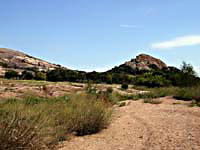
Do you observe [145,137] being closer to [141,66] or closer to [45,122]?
[45,122]

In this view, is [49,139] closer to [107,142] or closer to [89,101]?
[107,142]

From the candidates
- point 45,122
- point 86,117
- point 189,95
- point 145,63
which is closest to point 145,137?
point 86,117

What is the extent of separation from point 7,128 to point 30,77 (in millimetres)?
46353

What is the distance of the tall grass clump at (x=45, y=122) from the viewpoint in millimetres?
4465

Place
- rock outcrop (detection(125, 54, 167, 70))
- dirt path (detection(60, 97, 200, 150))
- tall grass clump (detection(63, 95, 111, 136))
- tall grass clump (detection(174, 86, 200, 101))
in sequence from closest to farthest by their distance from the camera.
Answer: dirt path (detection(60, 97, 200, 150)), tall grass clump (detection(63, 95, 111, 136)), tall grass clump (detection(174, 86, 200, 101)), rock outcrop (detection(125, 54, 167, 70))

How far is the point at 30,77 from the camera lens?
161 feet

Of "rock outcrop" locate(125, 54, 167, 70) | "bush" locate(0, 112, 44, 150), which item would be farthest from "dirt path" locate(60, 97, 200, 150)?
"rock outcrop" locate(125, 54, 167, 70)

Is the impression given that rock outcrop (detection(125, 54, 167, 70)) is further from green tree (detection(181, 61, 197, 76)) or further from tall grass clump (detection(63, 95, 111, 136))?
tall grass clump (detection(63, 95, 111, 136))

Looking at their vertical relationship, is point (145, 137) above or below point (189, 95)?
below

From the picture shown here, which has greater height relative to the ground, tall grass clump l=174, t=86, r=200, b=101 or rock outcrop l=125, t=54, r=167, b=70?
rock outcrop l=125, t=54, r=167, b=70

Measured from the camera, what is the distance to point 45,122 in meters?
5.31

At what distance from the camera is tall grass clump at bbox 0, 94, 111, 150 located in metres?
4.46

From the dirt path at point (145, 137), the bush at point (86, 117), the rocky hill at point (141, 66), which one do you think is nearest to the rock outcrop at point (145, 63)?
the rocky hill at point (141, 66)

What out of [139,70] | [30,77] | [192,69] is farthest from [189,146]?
[139,70]
